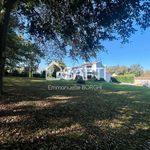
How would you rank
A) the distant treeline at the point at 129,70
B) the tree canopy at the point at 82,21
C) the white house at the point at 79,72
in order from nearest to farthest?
the tree canopy at the point at 82,21 → the white house at the point at 79,72 → the distant treeline at the point at 129,70

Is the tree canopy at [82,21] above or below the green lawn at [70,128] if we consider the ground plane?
above

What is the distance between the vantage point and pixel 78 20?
35.2ft

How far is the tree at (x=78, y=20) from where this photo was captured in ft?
29.3

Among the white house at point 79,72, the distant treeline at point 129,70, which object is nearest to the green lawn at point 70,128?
the white house at point 79,72

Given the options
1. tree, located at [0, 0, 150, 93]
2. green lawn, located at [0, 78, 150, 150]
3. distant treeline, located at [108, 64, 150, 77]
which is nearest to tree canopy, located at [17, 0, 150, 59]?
tree, located at [0, 0, 150, 93]

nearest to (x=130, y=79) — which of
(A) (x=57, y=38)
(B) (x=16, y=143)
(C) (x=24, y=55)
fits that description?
(C) (x=24, y=55)

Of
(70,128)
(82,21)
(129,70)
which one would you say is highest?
(129,70)

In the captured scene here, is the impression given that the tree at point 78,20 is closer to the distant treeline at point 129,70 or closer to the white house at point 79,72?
the white house at point 79,72

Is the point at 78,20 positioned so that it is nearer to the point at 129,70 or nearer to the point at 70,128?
the point at 70,128

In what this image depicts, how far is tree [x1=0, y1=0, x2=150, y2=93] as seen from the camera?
29.3 ft

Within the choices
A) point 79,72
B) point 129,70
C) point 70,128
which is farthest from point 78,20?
point 129,70

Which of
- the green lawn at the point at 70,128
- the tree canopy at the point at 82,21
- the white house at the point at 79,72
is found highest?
the tree canopy at the point at 82,21

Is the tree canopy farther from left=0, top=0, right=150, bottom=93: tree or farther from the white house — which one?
the white house

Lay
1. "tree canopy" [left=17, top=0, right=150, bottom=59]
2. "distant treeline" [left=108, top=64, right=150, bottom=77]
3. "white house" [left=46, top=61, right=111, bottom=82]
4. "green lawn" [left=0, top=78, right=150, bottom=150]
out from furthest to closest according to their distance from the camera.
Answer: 1. "distant treeline" [left=108, top=64, right=150, bottom=77]
2. "white house" [left=46, top=61, right=111, bottom=82]
3. "tree canopy" [left=17, top=0, right=150, bottom=59]
4. "green lawn" [left=0, top=78, right=150, bottom=150]
